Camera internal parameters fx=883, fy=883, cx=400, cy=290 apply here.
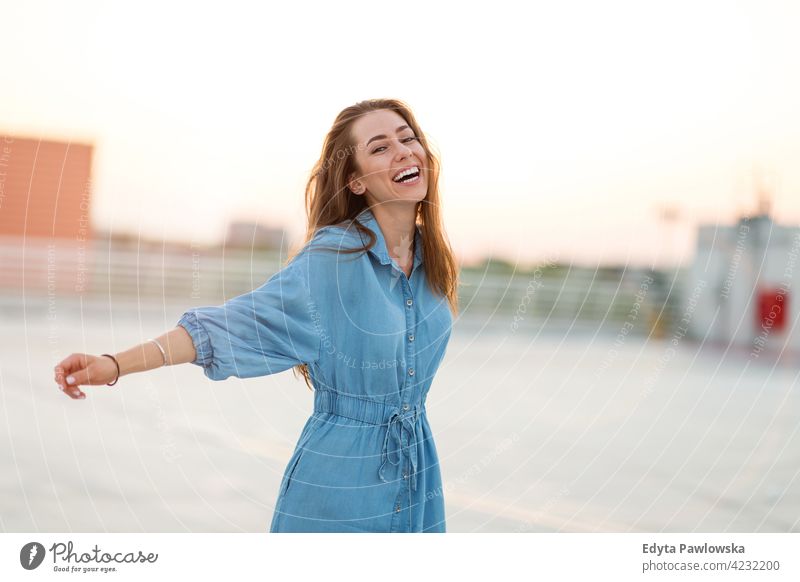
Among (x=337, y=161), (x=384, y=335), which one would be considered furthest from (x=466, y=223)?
(x=384, y=335)

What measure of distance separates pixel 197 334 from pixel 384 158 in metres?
0.31

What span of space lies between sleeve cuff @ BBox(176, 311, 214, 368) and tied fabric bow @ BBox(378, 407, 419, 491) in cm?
22

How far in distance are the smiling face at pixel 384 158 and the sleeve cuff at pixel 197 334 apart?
0.89 ft

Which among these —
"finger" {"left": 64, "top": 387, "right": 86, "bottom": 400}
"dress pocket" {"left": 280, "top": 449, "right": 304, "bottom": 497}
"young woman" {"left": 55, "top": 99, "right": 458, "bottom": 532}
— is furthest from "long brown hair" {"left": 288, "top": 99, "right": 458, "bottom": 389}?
"finger" {"left": 64, "top": 387, "right": 86, "bottom": 400}

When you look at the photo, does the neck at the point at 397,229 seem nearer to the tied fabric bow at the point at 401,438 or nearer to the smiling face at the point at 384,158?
the smiling face at the point at 384,158

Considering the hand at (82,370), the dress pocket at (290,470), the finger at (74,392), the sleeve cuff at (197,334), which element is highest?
the sleeve cuff at (197,334)

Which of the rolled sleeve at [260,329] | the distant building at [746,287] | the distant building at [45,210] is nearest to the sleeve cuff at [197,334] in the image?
the rolled sleeve at [260,329]

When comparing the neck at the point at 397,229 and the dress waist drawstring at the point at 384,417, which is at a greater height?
the neck at the point at 397,229

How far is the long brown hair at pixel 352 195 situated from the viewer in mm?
1048

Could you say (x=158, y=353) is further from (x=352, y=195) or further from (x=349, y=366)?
(x=352, y=195)

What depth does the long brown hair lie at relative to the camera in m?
1.05

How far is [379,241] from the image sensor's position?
98cm

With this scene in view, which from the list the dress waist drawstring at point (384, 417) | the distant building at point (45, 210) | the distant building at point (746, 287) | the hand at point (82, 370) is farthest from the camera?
the distant building at point (746, 287)
